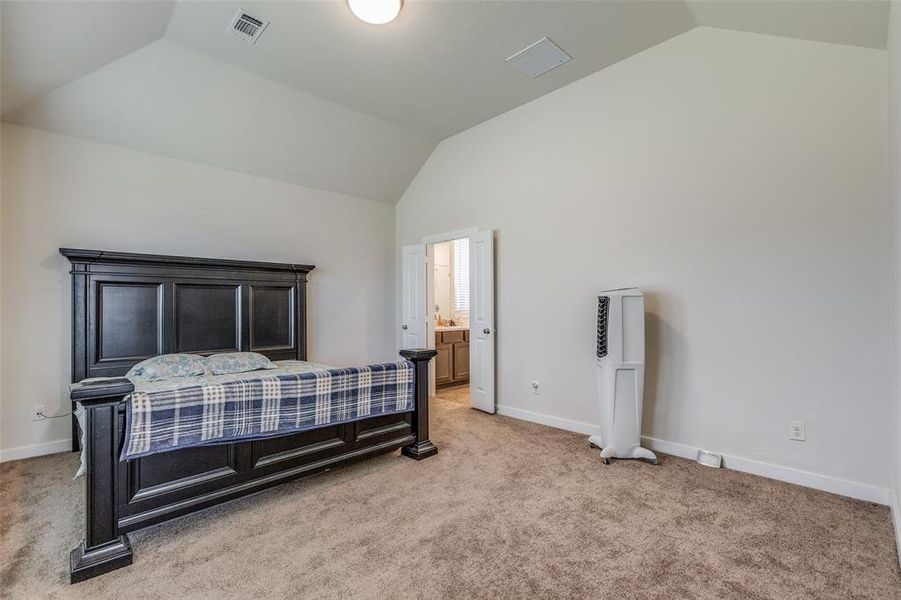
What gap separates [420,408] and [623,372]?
5.09 ft

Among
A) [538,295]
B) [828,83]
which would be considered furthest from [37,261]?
[828,83]

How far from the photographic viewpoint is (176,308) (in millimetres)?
3770

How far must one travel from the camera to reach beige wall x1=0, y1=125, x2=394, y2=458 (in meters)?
3.19

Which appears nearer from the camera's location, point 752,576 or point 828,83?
point 752,576

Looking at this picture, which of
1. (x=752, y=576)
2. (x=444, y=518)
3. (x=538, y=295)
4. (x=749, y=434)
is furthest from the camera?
(x=538, y=295)

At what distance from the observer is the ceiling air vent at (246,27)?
2.82 meters

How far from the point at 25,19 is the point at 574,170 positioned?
3877 millimetres

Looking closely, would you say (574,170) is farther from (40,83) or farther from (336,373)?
(40,83)

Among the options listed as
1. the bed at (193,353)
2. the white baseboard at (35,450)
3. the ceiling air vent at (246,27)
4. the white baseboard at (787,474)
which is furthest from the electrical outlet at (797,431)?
the white baseboard at (35,450)

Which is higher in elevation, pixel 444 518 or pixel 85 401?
pixel 85 401

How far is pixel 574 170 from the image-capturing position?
381cm

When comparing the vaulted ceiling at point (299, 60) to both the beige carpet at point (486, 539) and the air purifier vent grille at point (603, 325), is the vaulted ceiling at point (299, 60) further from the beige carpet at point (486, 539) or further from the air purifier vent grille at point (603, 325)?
the beige carpet at point (486, 539)

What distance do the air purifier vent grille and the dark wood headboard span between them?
→ 313 centimetres

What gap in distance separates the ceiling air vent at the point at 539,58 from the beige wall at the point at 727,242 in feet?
1.37
